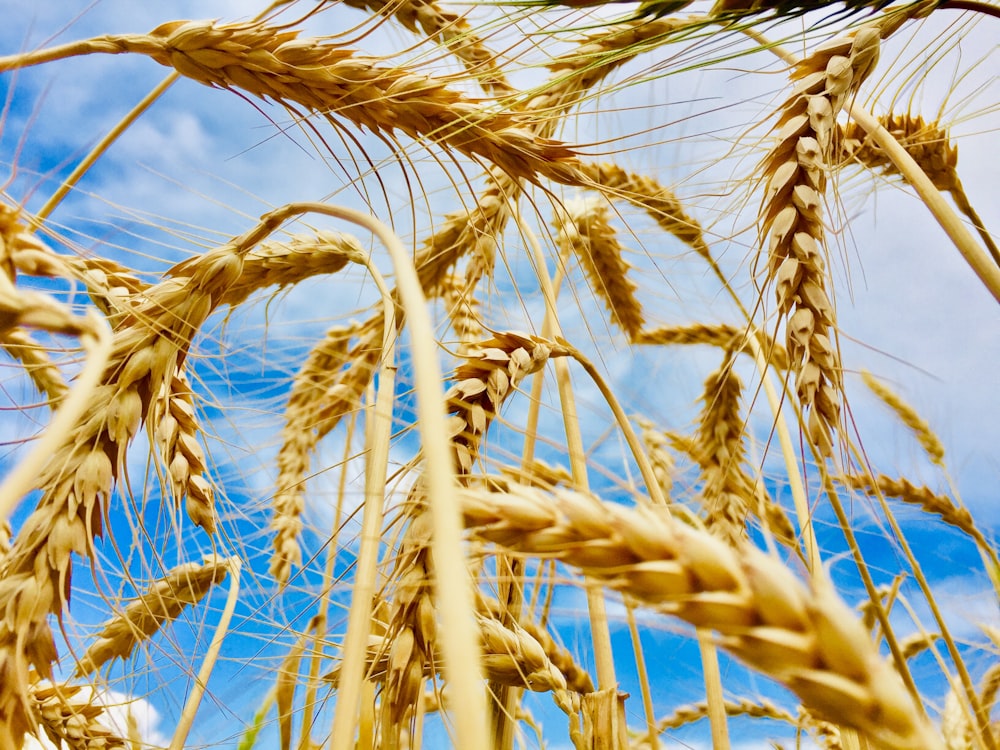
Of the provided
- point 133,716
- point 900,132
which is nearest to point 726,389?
point 900,132

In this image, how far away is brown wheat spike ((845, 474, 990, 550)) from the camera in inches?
68.2

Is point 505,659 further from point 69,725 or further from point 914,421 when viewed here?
point 914,421

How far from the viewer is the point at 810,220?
98 cm

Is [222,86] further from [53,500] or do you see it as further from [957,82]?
[957,82]

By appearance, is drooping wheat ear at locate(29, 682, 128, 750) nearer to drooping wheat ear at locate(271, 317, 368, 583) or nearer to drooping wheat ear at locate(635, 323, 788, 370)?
drooping wheat ear at locate(271, 317, 368, 583)

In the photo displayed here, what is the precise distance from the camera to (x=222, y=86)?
1.01 meters

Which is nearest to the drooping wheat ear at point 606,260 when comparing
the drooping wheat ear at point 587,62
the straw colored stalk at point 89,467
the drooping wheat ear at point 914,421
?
the drooping wheat ear at point 587,62

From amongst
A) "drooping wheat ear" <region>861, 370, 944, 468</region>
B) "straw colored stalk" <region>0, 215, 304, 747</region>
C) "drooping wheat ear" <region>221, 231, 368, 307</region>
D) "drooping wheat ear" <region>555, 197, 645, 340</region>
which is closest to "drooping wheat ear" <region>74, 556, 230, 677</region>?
"drooping wheat ear" <region>221, 231, 368, 307</region>

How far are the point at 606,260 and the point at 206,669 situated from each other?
1400 millimetres

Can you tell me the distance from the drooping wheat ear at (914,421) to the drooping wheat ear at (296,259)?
5.41 ft

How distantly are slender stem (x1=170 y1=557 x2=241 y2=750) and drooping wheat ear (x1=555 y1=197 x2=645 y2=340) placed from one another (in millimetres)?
1106

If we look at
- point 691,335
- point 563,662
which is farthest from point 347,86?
point 691,335

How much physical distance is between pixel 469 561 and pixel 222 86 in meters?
0.74

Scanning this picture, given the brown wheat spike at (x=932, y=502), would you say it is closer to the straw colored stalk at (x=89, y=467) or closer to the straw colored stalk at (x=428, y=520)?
the straw colored stalk at (x=428, y=520)
